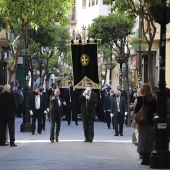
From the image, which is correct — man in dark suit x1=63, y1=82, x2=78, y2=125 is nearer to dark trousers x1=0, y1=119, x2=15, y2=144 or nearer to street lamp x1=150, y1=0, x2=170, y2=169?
dark trousers x1=0, y1=119, x2=15, y2=144

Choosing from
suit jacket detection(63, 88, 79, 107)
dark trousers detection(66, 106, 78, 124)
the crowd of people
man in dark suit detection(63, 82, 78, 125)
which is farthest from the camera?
suit jacket detection(63, 88, 79, 107)

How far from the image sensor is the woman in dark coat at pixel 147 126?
18.5m

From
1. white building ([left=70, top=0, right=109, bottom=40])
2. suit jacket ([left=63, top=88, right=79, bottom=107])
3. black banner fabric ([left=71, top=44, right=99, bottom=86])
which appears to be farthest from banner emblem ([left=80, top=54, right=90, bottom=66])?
white building ([left=70, top=0, right=109, bottom=40])

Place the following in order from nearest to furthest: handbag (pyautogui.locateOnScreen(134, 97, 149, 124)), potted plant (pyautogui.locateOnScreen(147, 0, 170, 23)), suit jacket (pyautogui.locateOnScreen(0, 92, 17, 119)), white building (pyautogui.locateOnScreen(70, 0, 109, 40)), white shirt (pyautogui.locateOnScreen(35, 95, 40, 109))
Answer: potted plant (pyautogui.locateOnScreen(147, 0, 170, 23)), handbag (pyautogui.locateOnScreen(134, 97, 149, 124)), suit jacket (pyautogui.locateOnScreen(0, 92, 17, 119)), white shirt (pyautogui.locateOnScreen(35, 95, 40, 109)), white building (pyautogui.locateOnScreen(70, 0, 109, 40))

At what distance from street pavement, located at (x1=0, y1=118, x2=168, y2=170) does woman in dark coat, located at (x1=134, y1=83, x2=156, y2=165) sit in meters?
0.38

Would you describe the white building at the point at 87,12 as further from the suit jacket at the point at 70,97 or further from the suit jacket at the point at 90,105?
the suit jacket at the point at 90,105

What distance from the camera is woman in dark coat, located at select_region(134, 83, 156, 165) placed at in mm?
18531

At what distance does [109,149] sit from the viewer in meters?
24.3

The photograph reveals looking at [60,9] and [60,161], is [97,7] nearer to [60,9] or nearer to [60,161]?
[60,9]

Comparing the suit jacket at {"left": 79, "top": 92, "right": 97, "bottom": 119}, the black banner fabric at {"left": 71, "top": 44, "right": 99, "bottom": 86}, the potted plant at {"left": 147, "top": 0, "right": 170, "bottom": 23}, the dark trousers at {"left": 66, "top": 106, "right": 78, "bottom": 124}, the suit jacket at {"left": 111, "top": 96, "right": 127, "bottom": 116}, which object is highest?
the potted plant at {"left": 147, "top": 0, "right": 170, "bottom": 23}

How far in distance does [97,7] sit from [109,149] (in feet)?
227

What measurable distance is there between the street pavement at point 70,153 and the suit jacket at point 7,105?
0.99m

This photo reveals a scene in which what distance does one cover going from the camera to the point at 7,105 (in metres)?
25.1

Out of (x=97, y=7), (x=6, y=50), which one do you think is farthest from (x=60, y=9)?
(x=97, y=7)
